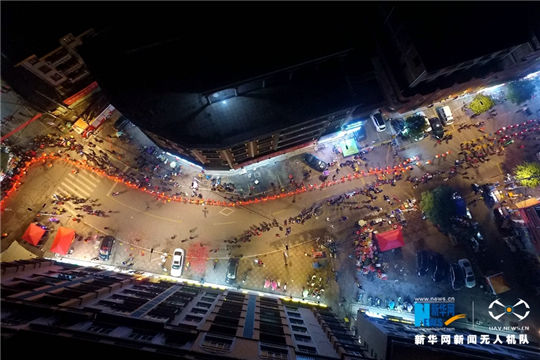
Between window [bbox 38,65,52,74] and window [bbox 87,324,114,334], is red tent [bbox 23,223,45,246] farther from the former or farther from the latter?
window [bbox 87,324,114,334]

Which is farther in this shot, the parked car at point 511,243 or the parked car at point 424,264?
the parked car at point 511,243

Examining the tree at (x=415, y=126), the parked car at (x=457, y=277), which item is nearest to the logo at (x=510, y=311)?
the parked car at (x=457, y=277)

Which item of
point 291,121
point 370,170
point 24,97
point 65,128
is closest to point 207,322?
point 291,121

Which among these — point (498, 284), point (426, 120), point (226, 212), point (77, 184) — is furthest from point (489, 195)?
point (77, 184)

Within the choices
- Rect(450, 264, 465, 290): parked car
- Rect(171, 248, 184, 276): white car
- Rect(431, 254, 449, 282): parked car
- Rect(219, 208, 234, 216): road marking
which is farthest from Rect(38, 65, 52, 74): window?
Rect(450, 264, 465, 290): parked car

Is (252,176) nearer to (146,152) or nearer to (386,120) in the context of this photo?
(146,152)

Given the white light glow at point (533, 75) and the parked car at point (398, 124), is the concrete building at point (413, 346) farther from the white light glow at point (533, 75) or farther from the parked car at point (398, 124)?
the white light glow at point (533, 75)
